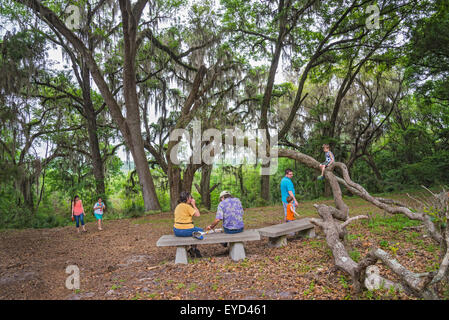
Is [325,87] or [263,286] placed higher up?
[325,87]

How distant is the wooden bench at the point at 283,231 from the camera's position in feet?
17.3

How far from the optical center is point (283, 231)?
5.33 metres

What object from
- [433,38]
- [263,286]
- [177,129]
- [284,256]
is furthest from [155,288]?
[433,38]

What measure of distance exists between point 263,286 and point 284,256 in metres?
1.36

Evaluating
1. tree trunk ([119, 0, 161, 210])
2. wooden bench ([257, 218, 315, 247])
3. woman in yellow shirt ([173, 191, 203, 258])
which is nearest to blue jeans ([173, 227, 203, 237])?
woman in yellow shirt ([173, 191, 203, 258])

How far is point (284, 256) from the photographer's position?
4895 millimetres

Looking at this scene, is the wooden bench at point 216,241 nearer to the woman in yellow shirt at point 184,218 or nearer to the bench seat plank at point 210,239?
the bench seat plank at point 210,239

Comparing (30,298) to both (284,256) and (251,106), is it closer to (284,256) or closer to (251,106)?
(284,256)

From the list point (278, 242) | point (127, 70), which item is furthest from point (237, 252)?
point (127, 70)

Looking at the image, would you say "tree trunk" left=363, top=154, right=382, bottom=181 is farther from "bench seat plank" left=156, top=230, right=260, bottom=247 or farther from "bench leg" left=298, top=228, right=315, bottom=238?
"bench seat plank" left=156, top=230, right=260, bottom=247

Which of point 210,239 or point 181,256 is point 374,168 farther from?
point 181,256

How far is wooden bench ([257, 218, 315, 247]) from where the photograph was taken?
527cm

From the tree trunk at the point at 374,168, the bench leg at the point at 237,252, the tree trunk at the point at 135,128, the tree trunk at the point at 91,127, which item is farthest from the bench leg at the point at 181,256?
the tree trunk at the point at 374,168

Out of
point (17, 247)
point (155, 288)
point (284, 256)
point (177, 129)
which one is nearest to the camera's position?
point (155, 288)
